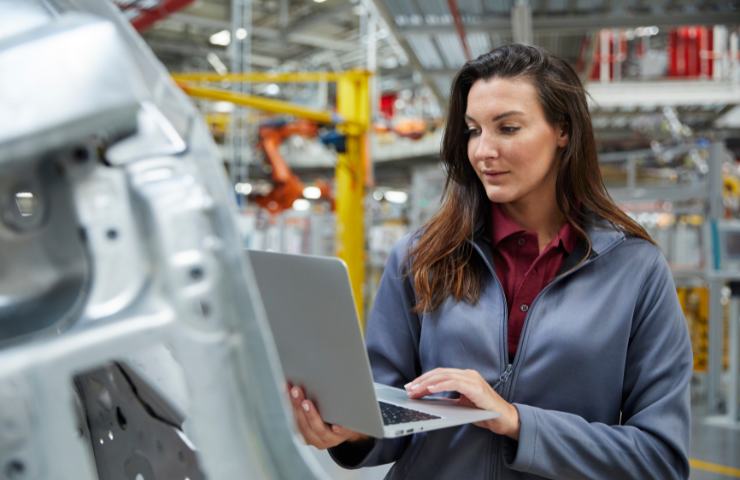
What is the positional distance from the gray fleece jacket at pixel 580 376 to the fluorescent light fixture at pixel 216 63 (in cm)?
1559

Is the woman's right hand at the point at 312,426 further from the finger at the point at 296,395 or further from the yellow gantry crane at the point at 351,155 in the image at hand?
the yellow gantry crane at the point at 351,155

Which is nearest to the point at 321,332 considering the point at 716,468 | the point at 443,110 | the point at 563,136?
the point at 563,136

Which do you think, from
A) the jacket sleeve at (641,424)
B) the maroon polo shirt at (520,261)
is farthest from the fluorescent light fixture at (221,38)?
the jacket sleeve at (641,424)

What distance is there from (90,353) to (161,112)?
0.27 metres

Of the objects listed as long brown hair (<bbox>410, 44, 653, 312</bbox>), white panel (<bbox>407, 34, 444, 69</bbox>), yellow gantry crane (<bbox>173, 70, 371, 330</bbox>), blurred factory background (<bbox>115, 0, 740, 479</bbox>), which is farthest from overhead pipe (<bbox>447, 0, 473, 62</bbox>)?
long brown hair (<bbox>410, 44, 653, 312</bbox>)

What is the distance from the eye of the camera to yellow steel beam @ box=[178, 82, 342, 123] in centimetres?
Result: 602

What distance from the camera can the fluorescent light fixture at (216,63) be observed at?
16641 millimetres

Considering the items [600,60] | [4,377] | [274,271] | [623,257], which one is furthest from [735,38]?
[4,377]

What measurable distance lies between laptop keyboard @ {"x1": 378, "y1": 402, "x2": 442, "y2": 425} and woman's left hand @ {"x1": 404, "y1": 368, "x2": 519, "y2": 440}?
0.07 m

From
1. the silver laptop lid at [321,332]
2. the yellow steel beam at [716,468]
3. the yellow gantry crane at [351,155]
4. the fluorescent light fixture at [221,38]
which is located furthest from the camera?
the fluorescent light fixture at [221,38]

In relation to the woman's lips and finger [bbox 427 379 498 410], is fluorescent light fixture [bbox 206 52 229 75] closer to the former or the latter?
the woman's lips

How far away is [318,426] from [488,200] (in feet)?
2.29

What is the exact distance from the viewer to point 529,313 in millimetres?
1574

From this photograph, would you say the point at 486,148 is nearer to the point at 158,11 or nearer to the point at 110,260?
the point at 110,260
